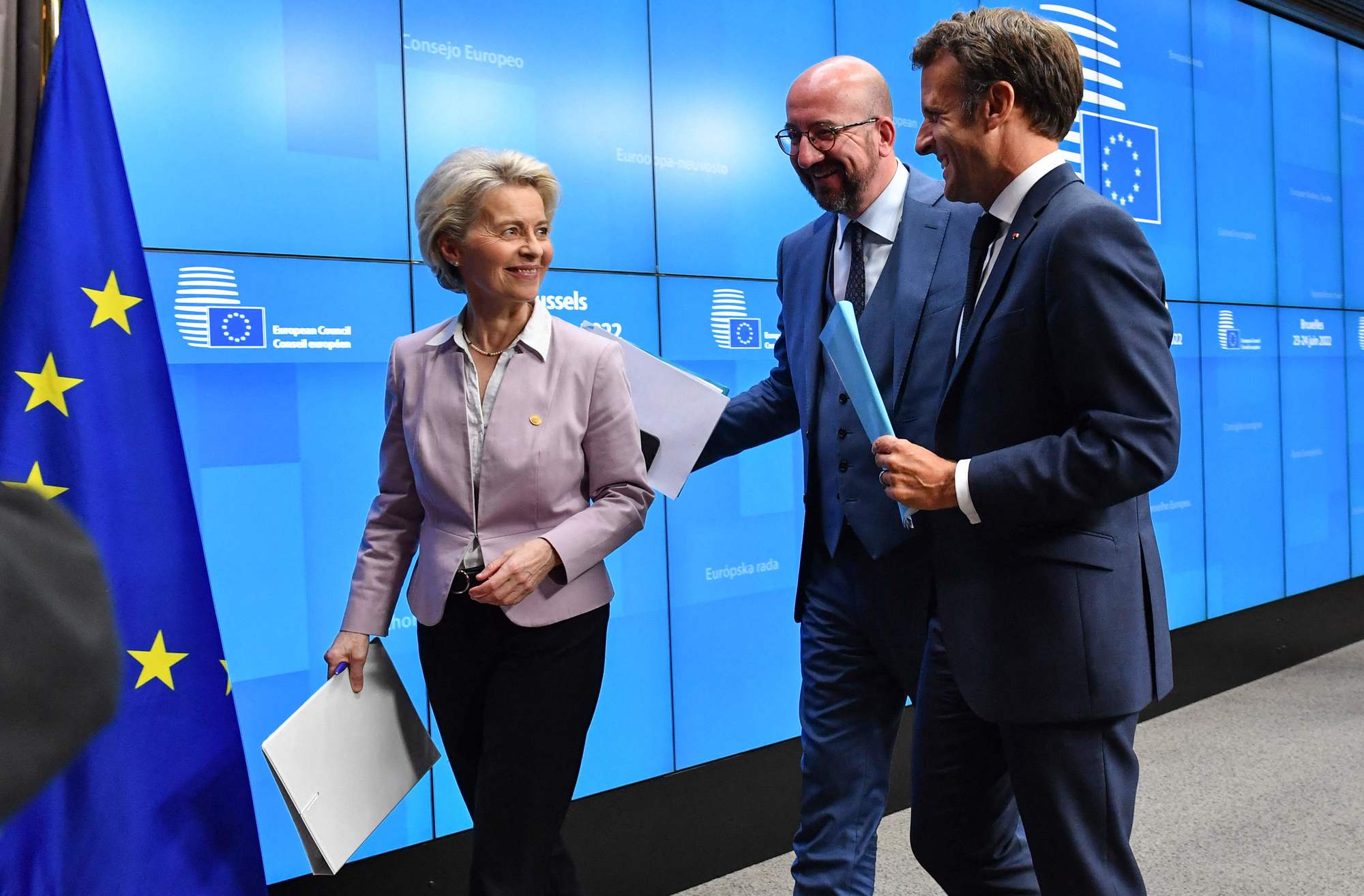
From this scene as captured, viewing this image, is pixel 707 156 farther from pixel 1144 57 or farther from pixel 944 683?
pixel 1144 57

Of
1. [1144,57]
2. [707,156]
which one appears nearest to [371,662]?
[707,156]

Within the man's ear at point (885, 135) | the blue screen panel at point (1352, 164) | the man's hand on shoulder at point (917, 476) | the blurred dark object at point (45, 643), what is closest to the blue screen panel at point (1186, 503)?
the blue screen panel at point (1352, 164)

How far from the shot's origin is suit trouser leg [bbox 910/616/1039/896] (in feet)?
6.20

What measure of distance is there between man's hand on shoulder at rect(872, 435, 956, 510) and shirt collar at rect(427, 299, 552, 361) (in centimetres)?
68

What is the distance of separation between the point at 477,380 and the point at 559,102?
142cm

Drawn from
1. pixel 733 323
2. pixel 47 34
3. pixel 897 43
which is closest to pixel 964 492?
pixel 47 34

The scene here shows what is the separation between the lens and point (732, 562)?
11.8ft

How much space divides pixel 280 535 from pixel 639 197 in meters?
1.47

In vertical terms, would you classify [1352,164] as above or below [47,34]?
above

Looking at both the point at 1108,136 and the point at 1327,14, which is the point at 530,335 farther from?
the point at 1327,14

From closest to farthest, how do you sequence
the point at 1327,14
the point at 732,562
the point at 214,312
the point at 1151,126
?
the point at 214,312 → the point at 732,562 → the point at 1151,126 → the point at 1327,14

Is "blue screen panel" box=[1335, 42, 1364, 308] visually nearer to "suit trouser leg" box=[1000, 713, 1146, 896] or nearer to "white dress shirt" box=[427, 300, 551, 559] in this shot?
"suit trouser leg" box=[1000, 713, 1146, 896]

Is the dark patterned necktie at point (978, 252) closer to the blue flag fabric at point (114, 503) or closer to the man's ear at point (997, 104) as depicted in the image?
the man's ear at point (997, 104)

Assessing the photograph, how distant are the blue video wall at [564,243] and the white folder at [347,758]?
0.71 metres
